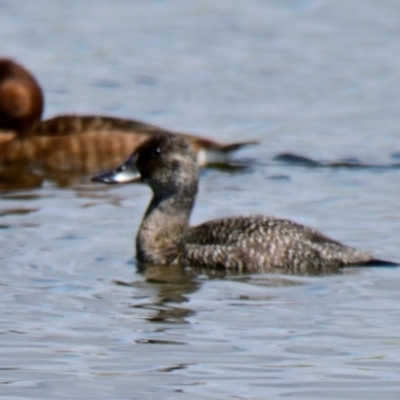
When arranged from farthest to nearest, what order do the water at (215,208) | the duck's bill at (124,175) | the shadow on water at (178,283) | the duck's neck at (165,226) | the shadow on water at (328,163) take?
the shadow on water at (328,163) < the duck's bill at (124,175) < the duck's neck at (165,226) < the shadow on water at (178,283) < the water at (215,208)

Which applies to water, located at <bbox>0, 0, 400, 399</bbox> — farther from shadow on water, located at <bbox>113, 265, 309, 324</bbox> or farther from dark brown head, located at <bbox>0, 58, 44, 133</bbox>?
dark brown head, located at <bbox>0, 58, 44, 133</bbox>

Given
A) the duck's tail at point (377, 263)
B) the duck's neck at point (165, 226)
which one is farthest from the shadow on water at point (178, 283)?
the duck's tail at point (377, 263)

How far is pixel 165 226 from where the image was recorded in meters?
9.28

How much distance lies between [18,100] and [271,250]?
5.55m

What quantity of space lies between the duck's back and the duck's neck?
22cm

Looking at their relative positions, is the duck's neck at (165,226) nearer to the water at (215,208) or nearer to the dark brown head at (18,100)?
the water at (215,208)

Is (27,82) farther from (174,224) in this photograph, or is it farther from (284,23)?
(284,23)

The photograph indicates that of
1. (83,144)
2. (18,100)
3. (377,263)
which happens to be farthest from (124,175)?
(18,100)

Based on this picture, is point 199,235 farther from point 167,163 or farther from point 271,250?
point 167,163

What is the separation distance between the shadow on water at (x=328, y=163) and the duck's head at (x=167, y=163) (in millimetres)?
3178

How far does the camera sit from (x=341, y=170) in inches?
483

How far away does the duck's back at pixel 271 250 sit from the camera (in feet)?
28.5

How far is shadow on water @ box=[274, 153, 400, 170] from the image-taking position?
12328 mm

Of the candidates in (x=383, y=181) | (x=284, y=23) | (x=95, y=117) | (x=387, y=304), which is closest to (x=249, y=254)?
(x=387, y=304)
